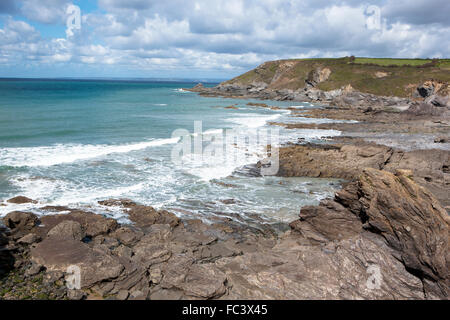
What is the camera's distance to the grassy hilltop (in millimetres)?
87500

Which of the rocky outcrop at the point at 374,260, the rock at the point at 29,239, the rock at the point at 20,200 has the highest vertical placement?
the rocky outcrop at the point at 374,260

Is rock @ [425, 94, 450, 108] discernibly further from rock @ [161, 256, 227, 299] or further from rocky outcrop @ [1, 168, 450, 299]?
rock @ [161, 256, 227, 299]

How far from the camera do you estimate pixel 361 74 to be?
341 feet

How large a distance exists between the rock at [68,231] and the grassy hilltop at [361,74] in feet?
295

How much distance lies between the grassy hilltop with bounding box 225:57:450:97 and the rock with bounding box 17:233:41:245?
9118 cm

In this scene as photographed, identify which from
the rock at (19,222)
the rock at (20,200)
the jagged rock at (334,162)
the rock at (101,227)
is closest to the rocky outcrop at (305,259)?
the rock at (101,227)

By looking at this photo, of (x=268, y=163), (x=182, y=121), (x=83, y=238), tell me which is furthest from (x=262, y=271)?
(x=182, y=121)

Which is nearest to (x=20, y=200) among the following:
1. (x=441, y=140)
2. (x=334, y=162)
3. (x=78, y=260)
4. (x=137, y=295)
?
(x=78, y=260)

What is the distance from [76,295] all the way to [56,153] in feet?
66.1

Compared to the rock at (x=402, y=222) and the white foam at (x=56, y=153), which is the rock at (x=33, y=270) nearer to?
the rock at (x=402, y=222)

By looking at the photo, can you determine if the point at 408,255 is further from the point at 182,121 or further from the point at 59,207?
the point at 182,121

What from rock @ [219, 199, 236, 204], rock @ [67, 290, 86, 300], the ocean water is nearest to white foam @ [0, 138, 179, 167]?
the ocean water

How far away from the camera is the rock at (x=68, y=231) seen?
39.5ft

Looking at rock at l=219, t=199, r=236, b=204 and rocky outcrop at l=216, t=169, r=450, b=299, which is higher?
rocky outcrop at l=216, t=169, r=450, b=299
